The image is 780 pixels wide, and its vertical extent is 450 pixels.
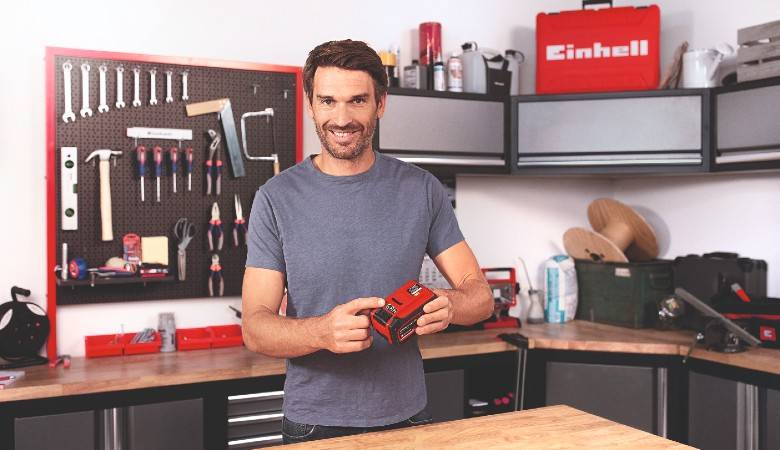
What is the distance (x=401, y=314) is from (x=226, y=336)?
5.36 feet

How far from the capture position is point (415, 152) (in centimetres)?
308

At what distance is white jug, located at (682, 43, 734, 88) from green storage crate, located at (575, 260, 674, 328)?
2.61ft

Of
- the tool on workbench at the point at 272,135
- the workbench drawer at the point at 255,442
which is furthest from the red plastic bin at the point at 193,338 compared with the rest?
the tool on workbench at the point at 272,135

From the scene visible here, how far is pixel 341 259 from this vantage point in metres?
1.66

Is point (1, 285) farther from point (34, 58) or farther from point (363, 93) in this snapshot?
point (363, 93)

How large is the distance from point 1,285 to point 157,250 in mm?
545

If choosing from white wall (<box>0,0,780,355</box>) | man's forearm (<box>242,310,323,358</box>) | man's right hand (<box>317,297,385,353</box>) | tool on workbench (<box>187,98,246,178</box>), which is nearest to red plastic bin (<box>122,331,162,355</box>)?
white wall (<box>0,0,780,355</box>)

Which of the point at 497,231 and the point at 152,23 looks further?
the point at 497,231

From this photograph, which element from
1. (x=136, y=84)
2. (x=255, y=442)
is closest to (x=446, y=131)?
(x=136, y=84)

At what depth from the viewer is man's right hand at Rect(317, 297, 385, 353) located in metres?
1.41

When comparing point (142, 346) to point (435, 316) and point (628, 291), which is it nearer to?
point (435, 316)

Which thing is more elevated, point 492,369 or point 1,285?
point 1,285

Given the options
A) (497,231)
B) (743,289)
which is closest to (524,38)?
(497,231)

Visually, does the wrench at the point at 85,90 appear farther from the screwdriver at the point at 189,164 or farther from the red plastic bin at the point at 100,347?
the red plastic bin at the point at 100,347
